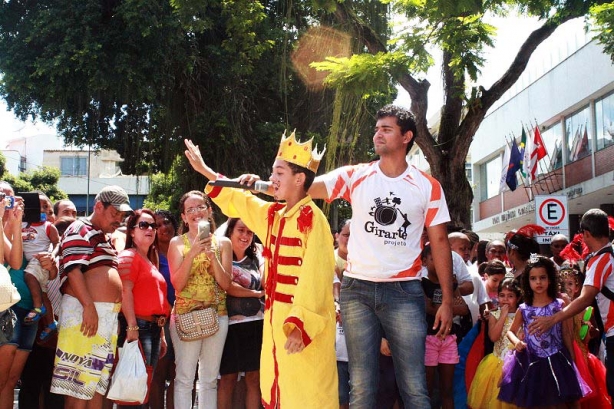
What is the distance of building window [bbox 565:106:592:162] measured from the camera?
1088 inches

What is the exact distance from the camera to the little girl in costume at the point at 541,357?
7.01m

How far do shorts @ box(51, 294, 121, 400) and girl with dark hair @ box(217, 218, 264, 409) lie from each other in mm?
1139

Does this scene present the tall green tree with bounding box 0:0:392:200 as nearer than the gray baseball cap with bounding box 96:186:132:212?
No

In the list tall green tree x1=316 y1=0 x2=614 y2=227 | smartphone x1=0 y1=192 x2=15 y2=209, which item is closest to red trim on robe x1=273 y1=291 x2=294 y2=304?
smartphone x1=0 y1=192 x2=15 y2=209

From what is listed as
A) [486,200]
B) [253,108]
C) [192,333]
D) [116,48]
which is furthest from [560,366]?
[486,200]

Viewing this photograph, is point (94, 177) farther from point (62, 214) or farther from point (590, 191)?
point (62, 214)

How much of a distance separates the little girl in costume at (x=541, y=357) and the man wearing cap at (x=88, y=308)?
3.50 metres

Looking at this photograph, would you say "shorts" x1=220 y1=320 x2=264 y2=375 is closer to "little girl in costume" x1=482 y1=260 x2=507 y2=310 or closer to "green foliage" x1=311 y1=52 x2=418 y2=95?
"little girl in costume" x1=482 y1=260 x2=507 y2=310

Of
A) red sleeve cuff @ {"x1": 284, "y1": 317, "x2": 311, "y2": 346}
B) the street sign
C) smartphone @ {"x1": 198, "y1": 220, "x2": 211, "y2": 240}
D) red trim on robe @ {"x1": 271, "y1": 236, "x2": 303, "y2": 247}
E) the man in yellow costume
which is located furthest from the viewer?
the street sign

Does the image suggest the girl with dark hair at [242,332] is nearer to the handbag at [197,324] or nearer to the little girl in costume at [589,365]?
the handbag at [197,324]

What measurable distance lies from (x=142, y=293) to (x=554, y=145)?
2683cm

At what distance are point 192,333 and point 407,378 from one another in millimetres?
2466

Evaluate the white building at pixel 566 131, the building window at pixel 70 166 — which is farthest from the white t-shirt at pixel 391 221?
the building window at pixel 70 166

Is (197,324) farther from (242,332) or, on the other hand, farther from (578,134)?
(578,134)
